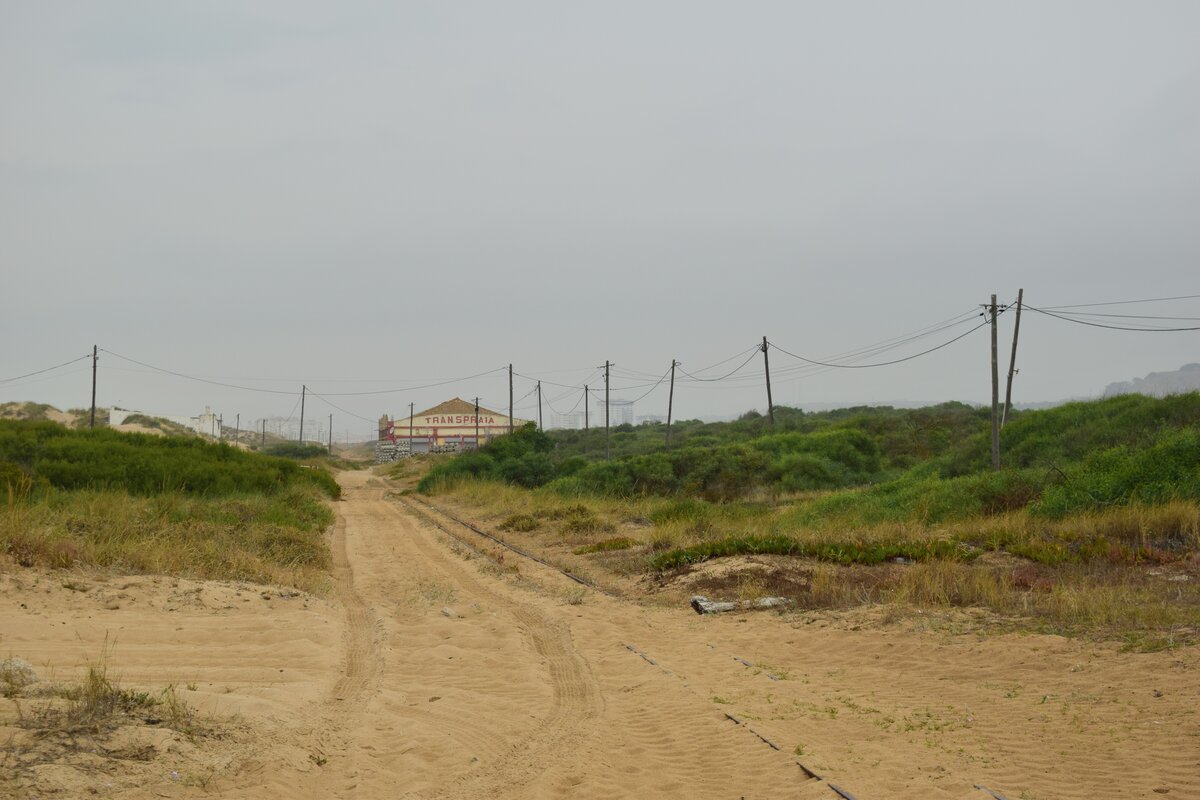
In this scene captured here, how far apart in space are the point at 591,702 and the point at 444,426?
92.1 metres

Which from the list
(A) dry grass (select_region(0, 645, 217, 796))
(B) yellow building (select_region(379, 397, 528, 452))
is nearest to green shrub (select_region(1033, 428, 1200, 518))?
(A) dry grass (select_region(0, 645, 217, 796))

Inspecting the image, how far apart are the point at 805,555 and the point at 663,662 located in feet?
19.6

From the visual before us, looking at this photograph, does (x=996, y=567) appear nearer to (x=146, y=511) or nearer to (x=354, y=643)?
(x=354, y=643)

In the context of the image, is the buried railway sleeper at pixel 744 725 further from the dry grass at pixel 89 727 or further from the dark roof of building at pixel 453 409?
the dark roof of building at pixel 453 409

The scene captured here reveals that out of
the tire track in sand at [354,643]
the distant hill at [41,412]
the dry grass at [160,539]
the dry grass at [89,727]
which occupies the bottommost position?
the tire track in sand at [354,643]

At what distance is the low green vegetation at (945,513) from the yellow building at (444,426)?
5554 centimetres

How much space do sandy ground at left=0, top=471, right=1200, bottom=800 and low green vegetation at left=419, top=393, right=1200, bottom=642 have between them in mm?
1913

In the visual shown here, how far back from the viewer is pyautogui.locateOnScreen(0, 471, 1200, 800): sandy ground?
17.1 feet

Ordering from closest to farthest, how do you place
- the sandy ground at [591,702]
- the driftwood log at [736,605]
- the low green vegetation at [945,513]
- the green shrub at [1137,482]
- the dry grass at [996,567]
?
the sandy ground at [591,702] < the dry grass at [996,567] < the low green vegetation at [945,513] < the driftwood log at [736,605] < the green shrub at [1137,482]

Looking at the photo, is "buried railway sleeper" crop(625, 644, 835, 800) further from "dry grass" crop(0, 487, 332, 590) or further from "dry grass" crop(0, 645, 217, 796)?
"dry grass" crop(0, 487, 332, 590)

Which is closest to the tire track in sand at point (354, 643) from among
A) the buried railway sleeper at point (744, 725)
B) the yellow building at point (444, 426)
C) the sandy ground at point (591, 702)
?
the sandy ground at point (591, 702)

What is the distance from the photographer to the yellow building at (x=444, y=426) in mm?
93312

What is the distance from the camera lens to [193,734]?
17.2 feet

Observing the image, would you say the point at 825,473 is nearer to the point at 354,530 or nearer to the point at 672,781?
the point at 354,530
